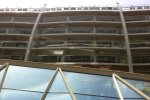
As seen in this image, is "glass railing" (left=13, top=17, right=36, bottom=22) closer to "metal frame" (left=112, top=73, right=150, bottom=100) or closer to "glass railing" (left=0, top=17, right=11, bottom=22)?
"glass railing" (left=0, top=17, right=11, bottom=22)

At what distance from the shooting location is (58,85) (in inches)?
331

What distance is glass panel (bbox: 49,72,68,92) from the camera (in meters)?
8.18

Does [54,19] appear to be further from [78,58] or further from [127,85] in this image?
[127,85]

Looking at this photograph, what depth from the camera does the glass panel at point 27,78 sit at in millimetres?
8320

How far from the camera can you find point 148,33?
1340 inches

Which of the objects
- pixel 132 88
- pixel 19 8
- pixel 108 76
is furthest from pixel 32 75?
pixel 19 8

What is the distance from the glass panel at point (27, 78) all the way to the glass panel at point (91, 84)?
2.36 ft

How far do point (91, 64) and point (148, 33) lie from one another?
8.59 m

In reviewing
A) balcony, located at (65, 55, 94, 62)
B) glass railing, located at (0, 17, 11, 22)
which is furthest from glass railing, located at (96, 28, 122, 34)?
glass railing, located at (0, 17, 11, 22)

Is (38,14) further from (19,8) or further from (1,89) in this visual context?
(1,89)

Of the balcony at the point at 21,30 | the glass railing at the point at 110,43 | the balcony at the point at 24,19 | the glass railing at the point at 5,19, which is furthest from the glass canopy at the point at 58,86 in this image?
the glass railing at the point at 5,19

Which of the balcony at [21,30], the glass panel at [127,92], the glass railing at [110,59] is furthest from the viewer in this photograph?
the balcony at [21,30]

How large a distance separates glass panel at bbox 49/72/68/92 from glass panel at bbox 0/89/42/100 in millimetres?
514

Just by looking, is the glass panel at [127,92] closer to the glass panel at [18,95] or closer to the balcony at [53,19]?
the glass panel at [18,95]
